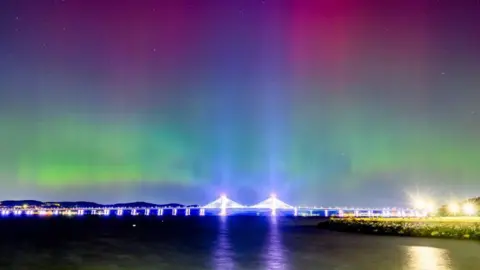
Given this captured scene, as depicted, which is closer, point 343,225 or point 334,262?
point 334,262

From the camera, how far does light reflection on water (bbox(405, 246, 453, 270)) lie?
96.6ft

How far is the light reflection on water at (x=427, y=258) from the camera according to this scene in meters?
29.5

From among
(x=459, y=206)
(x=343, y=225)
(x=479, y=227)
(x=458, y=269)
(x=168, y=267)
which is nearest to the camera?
(x=458, y=269)

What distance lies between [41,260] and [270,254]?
1888cm

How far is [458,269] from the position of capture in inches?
1109

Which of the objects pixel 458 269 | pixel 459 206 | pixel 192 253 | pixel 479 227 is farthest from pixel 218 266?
pixel 459 206

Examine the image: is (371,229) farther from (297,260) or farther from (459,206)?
(459,206)

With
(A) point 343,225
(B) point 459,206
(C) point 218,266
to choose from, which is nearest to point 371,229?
(A) point 343,225

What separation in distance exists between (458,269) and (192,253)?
2230 cm

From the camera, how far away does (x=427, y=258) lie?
33.8 metres

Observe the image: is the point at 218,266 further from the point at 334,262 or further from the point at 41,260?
the point at 41,260

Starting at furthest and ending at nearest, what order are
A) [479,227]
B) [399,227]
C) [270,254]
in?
1. [399,227]
2. [479,227]
3. [270,254]

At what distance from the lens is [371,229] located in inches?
2586

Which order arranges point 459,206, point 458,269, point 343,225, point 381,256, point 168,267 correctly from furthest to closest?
1. point 459,206
2. point 343,225
3. point 381,256
4. point 168,267
5. point 458,269
